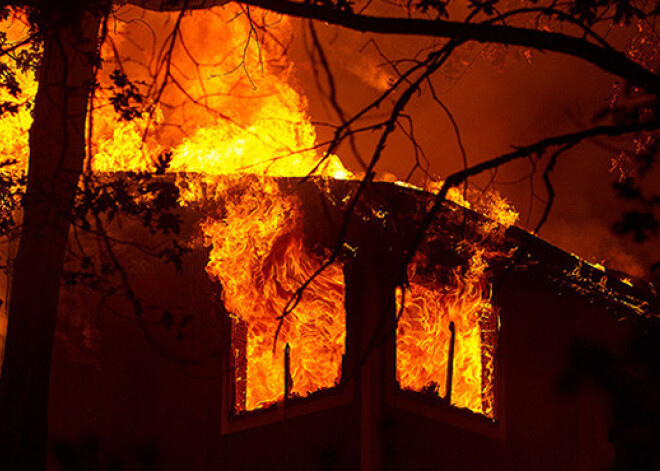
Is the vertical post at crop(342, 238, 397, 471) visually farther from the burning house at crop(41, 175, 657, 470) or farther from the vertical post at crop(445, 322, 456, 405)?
the vertical post at crop(445, 322, 456, 405)

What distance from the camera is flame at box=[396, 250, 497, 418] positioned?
9.26 metres

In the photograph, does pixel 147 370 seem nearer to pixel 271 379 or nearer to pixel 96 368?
pixel 96 368

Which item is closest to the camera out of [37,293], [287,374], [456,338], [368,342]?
[37,293]

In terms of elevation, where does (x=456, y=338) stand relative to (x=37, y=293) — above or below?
above

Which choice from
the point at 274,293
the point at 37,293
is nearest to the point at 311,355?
the point at 274,293

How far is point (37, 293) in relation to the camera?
6.89 m

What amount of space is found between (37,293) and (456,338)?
5.57m

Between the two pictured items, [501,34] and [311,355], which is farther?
[311,355]

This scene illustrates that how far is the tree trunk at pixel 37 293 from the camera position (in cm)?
661

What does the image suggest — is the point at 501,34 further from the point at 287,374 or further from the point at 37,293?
the point at 287,374

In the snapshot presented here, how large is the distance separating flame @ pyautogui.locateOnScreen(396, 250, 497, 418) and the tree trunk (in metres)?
4.56

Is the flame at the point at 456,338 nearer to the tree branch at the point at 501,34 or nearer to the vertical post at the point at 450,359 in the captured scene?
the vertical post at the point at 450,359

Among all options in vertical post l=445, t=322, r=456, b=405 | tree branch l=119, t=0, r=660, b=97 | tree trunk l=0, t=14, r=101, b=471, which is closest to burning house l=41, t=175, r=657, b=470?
vertical post l=445, t=322, r=456, b=405

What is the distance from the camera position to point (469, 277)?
929 centimetres
